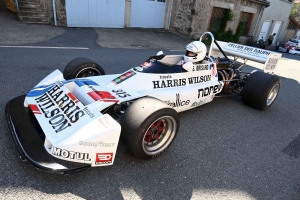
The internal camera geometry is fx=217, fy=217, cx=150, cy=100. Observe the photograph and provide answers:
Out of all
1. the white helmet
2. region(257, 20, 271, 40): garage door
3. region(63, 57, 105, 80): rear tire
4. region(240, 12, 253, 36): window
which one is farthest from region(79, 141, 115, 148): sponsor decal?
region(257, 20, 271, 40): garage door

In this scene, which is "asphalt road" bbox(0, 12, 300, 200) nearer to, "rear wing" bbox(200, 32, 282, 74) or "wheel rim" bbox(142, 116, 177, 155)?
"wheel rim" bbox(142, 116, 177, 155)

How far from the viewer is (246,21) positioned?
19.0 metres

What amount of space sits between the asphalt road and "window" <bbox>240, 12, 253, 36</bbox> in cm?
1595

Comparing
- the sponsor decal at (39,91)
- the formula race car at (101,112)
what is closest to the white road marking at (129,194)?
the formula race car at (101,112)

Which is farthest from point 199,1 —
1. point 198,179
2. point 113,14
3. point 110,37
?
point 198,179

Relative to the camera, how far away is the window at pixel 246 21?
18.3m

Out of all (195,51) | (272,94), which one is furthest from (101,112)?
(272,94)

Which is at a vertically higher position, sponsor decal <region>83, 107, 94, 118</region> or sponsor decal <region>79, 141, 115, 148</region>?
sponsor decal <region>83, 107, 94, 118</region>

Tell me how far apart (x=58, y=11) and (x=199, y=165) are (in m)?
10.6

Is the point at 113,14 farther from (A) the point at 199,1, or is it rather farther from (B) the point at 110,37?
(A) the point at 199,1

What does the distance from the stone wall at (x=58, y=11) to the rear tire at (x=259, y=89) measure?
959 cm

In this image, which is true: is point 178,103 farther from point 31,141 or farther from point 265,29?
point 265,29

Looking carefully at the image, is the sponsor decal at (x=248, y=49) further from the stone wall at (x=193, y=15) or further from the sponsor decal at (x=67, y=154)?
the stone wall at (x=193, y=15)

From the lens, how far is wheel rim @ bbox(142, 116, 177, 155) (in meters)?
2.55
